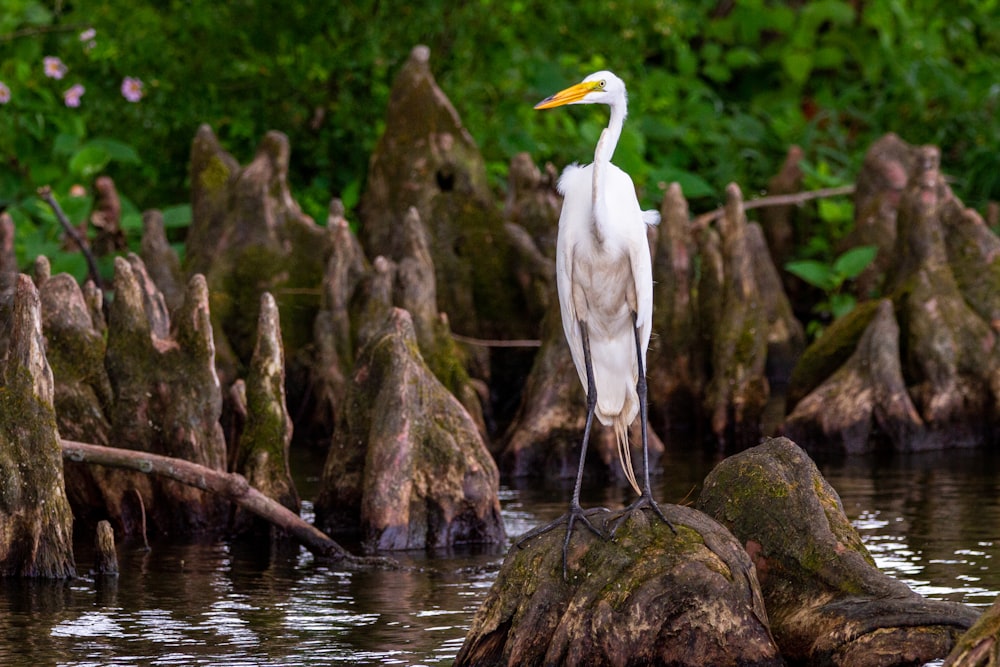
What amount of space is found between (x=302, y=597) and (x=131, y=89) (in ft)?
36.6

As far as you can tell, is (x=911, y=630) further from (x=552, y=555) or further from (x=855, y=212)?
(x=855, y=212)

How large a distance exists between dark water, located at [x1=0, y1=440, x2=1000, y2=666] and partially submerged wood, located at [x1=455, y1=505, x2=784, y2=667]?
0.99m

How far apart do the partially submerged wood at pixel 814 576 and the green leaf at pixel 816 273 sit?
13179mm

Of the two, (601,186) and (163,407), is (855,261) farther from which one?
(601,186)

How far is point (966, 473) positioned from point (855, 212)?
8244 millimetres

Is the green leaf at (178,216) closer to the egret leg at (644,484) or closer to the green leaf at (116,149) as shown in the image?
the green leaf at (116,149)

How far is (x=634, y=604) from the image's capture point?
7.76 m

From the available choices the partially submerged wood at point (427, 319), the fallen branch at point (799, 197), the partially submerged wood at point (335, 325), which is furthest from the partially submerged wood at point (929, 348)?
the fallen branch at point (799, 197)

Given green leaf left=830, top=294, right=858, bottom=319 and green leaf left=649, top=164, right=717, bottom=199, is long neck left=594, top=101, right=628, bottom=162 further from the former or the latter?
green leaf left=649, top=164, right=717, bottom=199

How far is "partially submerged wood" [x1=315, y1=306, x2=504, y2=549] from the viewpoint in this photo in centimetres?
1182

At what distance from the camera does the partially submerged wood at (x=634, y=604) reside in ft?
25.4

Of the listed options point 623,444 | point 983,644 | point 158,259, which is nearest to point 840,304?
point 158,259

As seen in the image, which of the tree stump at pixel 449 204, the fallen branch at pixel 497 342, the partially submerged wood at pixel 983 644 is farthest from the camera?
the tree stump at pixel 449 204

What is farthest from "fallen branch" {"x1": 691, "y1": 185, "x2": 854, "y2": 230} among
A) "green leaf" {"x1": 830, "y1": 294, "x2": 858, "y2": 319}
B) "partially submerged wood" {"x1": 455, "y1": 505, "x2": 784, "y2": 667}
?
"partially submerged wood" {"x1": 455, "y1": 505, "x2": 784, "y2": 667}
